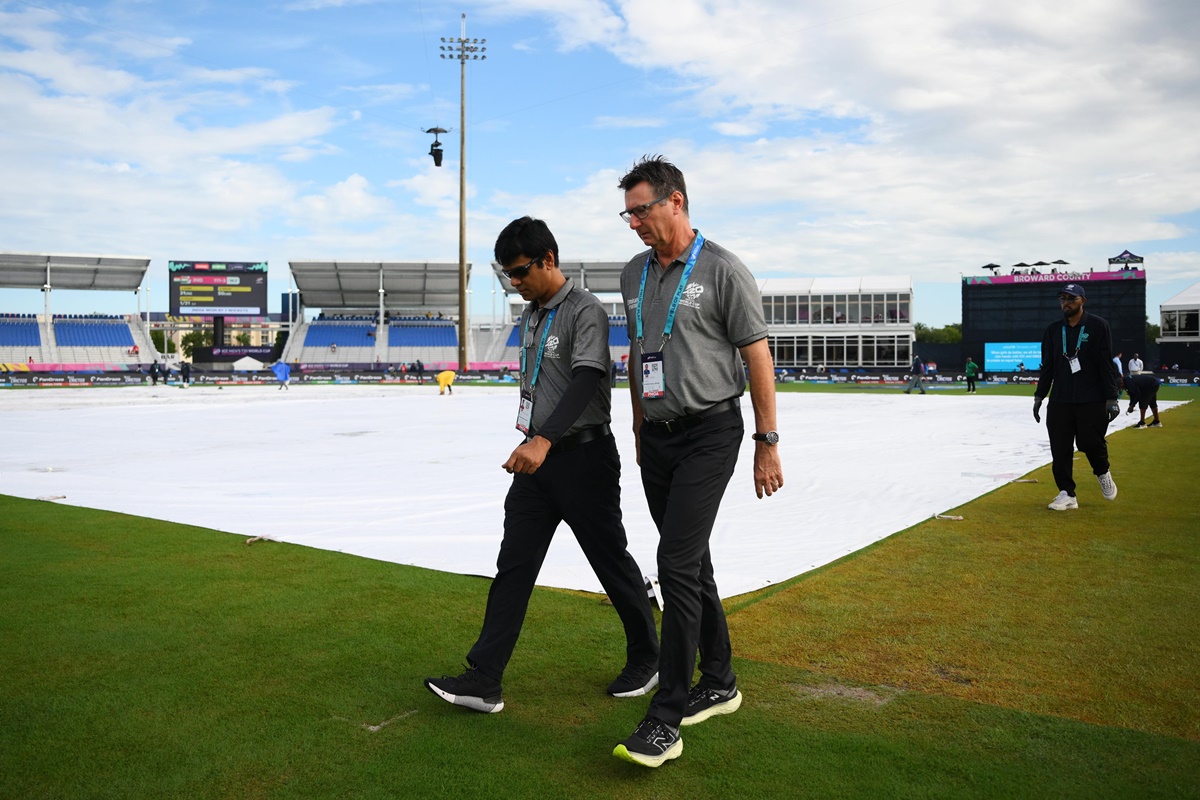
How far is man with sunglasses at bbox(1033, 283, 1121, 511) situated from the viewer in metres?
7.29

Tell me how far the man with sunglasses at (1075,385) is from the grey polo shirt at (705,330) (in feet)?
16.5

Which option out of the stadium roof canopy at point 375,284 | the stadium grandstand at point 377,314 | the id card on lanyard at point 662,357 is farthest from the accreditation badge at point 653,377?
the stadium roof canopy at point 375,284

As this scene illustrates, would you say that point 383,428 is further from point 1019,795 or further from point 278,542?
point 1019,795

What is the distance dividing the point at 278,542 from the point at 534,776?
400 centimetres

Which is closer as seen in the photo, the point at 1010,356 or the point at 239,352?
the point at 1010,356

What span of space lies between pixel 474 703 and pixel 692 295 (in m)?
1.67

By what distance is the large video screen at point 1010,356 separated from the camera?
49094mm

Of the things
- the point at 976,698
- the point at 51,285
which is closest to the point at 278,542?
the point at 976,698

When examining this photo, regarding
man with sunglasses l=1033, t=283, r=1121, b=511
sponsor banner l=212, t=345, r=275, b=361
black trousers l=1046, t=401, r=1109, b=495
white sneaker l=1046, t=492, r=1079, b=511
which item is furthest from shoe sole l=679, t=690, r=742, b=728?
sponsor banner l=212, t=345, r=275, b=361

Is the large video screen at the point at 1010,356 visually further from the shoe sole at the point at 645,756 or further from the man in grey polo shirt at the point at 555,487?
the shoe sole at the point at 645,756

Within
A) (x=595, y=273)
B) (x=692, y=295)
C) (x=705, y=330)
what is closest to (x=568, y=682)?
(x=705, y=330)

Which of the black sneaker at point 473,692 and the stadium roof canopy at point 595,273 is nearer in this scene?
the black sneaker at point 473,692

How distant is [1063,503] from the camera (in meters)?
7.53

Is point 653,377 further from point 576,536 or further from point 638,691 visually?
point 638,691
